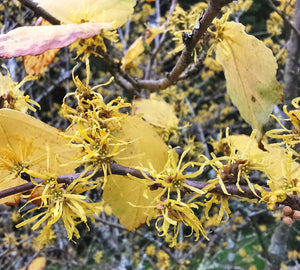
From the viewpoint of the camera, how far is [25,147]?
37cm

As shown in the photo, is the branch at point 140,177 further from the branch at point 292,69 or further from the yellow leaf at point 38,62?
the branch at point 292,69

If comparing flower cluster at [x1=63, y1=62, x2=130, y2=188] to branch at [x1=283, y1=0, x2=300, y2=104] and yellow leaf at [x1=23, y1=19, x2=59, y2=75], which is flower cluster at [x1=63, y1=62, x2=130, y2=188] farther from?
branch at [x1=283, y1=0, x2=300, y2=104]

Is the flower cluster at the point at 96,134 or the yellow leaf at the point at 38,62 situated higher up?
the yellow leaf at the point at 38,62

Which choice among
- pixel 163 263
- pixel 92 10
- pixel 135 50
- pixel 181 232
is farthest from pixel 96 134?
pixel 163 263

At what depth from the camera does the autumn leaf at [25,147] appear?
36 cm

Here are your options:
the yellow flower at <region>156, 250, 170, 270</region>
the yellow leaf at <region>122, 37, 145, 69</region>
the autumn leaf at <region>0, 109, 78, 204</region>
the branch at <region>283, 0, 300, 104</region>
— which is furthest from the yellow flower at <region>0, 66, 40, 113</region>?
the yellow flower at <region>156, 250, 170, 270</region>

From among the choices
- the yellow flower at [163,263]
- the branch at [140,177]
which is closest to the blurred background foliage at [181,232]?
the yellow flower at [163,263]

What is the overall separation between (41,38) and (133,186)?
8.1 inches

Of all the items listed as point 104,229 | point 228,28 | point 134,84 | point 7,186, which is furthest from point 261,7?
point 7,186

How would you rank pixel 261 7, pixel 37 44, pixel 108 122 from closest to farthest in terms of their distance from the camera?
pixel 37 44, pixel 108 122, pixel 261 7

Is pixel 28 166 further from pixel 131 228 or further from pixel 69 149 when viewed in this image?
pixel 131 228

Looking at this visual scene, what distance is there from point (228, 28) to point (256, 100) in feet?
0.41

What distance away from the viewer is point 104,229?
136 cm

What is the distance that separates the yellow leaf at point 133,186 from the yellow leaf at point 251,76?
0.42ft
